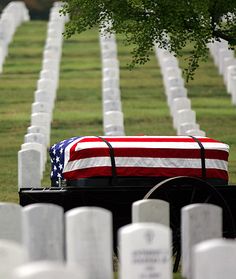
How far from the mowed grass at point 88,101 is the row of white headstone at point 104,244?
25.2 ft

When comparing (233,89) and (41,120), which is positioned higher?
(233,89)

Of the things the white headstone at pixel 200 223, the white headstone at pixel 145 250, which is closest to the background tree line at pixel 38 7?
the white headstone at pixel 200 223

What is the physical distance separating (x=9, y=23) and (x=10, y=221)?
1218 inches

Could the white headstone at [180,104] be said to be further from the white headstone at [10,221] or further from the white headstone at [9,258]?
the white headstone at [9,258]

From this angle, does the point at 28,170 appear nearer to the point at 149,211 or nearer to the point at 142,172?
the point at 142,172

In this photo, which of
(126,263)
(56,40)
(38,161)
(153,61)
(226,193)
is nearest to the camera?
(126,263)

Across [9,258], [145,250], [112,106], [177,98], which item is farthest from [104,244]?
[177,98]

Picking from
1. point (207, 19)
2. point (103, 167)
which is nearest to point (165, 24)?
point (207, 19)

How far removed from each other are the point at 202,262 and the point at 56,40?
3039cm

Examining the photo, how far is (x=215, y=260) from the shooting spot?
888 cm

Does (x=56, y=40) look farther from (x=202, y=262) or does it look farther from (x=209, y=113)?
(x=202, y=262)

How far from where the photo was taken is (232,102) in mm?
29578

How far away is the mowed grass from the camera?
25.3 m

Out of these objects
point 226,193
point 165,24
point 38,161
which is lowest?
point 226,193
